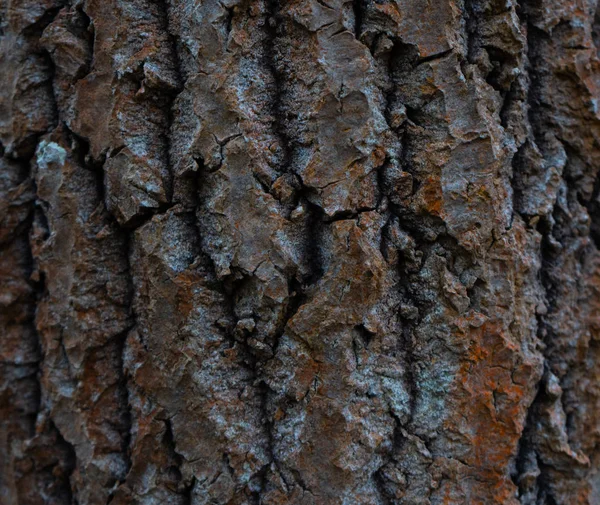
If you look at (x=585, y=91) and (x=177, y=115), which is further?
(x=585, y=91)

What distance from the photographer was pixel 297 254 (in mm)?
915

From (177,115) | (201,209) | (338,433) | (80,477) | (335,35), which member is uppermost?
(335,35)

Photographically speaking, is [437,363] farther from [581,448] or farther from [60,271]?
[60,271]

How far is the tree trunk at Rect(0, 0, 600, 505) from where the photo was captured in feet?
2.99

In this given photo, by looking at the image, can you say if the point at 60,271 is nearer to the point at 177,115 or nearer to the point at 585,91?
the point at 177,115

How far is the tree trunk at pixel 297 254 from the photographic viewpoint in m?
0.91

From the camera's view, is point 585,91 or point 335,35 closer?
point 335,35

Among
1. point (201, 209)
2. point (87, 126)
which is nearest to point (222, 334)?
point (201, 209)

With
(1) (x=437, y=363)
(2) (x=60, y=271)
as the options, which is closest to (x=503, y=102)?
(1) (x=437, y=363)

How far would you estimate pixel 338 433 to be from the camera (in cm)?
91

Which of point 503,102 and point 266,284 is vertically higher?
point 503,102

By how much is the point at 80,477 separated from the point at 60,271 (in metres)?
0.43

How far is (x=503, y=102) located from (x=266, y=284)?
2.05 ft

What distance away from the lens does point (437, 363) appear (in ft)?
3.06
